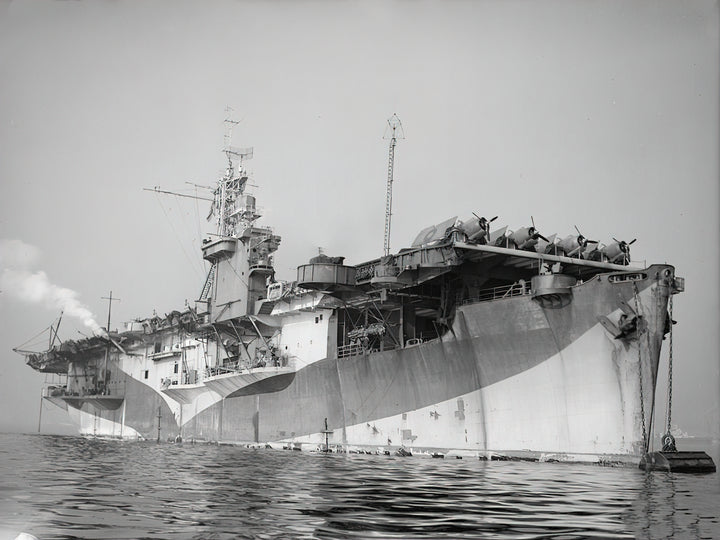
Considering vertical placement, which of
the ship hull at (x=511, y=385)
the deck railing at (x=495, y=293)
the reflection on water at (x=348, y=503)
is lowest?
the reflection on water at (x=348, y=503)

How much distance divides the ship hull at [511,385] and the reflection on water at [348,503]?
3813mm

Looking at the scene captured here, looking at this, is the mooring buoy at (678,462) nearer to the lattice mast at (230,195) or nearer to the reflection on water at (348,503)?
the reflection on water at (348,503)

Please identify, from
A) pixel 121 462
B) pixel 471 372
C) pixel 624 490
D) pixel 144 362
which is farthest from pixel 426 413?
pixel 144 362

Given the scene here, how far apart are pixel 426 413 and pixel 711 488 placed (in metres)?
12.3

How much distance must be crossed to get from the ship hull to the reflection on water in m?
3.81

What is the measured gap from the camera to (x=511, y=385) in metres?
23.4

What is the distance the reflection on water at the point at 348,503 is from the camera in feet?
27.7

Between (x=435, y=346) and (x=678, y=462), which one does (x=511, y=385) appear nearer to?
(x=435, y=346)

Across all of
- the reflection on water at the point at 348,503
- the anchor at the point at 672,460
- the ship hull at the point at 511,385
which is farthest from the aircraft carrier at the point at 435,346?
the reflection on water at the point at 348,503

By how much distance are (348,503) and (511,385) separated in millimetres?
13434

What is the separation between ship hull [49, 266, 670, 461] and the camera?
20906 millimetres

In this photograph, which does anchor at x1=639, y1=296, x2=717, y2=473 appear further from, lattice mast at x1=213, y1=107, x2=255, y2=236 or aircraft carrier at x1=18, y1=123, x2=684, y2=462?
lattice mast at x1=213, y1=107, x2=255, y2=236

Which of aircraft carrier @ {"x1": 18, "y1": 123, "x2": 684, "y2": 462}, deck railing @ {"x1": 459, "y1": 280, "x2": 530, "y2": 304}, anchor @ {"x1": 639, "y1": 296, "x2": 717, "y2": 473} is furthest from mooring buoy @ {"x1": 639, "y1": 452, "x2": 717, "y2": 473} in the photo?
deck railing @ {"x1": 459, "y1": 280, "x2": 530, "y2": 304}

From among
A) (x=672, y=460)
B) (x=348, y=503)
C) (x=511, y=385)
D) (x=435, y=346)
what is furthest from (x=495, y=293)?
(x=348, y=503)
